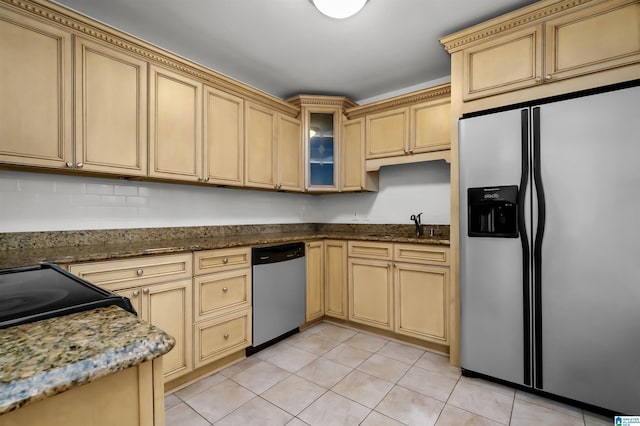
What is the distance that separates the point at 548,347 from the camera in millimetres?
1837

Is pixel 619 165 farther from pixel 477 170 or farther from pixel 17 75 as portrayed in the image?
pixel 17 75

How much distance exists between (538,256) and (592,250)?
0.83ft

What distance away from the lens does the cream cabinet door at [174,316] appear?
6.32ft

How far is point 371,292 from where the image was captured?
2.92m

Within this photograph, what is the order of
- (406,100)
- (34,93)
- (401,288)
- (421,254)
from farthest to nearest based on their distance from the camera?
(406,100) → (401,288) → (421,254) → (34,93)

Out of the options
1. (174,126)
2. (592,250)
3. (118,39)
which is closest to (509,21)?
(592,250)

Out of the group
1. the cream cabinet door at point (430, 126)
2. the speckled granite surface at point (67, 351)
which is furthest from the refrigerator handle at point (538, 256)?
the speckled granite surface at point (67, 351)

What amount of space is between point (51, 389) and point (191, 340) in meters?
1.87

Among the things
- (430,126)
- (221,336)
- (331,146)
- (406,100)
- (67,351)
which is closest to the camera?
(67,351)

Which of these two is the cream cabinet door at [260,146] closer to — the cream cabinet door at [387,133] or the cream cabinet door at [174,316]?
the cream cabinet door at [387,133]

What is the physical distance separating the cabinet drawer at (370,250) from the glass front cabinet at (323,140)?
0.72 meters

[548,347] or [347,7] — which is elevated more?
→ [347,7]

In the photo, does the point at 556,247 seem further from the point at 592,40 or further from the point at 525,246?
the point at 592,40

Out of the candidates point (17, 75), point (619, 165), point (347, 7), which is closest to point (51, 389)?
point (17, 75)
